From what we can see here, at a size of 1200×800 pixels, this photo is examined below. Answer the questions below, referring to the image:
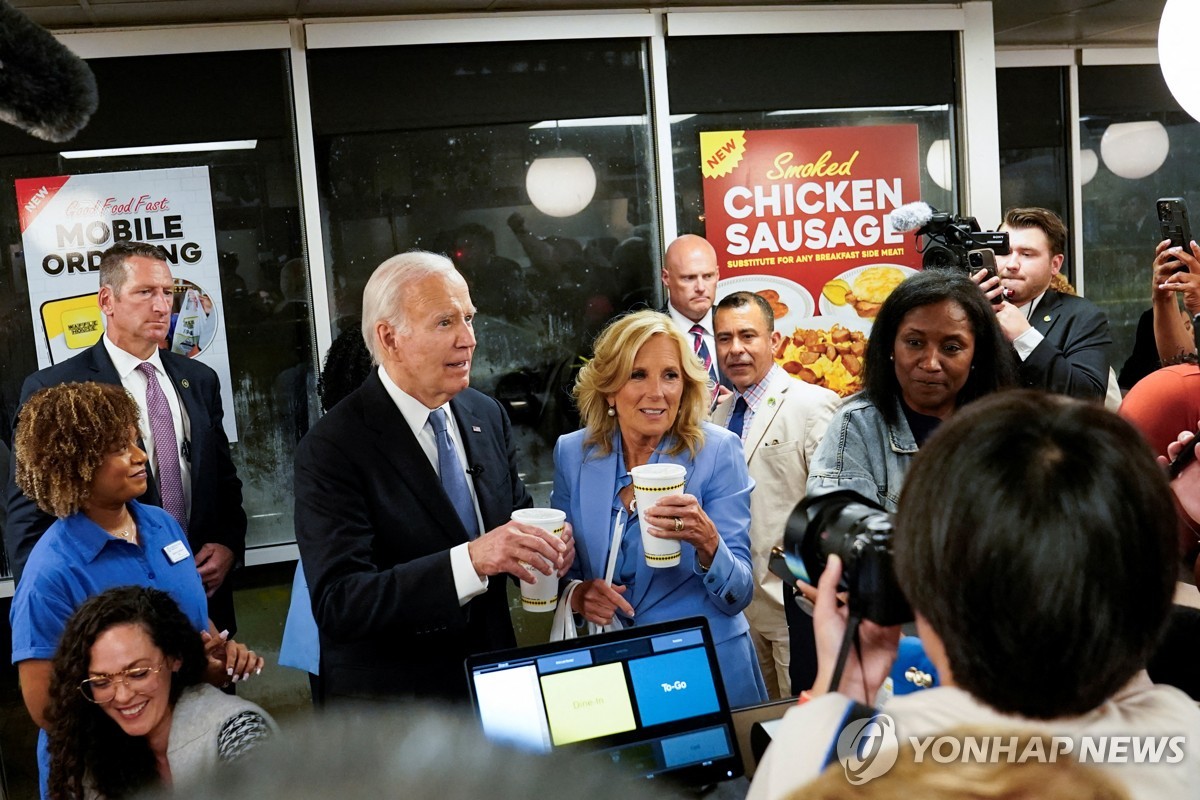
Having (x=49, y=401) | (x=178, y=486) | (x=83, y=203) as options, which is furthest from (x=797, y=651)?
(x=83, y=203)

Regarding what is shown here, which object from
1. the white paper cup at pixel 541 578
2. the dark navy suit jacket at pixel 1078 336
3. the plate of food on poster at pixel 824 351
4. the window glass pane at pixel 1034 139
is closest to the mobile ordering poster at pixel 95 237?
the plate of food on poster at pixel 824 351

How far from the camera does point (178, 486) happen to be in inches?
140

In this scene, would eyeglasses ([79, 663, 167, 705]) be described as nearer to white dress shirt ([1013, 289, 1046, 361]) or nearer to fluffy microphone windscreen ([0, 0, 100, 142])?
fluffy microphone windscreen ([0, 0, 100, 142])

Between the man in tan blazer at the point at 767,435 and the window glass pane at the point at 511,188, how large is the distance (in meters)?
1.24

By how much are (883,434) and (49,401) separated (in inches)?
78.0

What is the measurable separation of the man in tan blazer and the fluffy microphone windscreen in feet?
8.74

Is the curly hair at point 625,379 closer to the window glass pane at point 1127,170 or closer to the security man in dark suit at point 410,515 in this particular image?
the security man in dark suit at point 410,515

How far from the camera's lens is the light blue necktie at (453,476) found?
2.24m

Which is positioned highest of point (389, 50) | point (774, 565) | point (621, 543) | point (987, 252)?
point (389, 50)

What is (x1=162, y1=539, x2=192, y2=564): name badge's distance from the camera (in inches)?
103

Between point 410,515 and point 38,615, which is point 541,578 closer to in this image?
point 410,515

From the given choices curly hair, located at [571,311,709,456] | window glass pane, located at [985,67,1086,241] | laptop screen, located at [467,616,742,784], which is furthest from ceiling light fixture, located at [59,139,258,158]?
window glass pane, located at [985,67,1086,241]

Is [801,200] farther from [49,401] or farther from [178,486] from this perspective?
[49,401]

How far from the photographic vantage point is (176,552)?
8.66 ft
